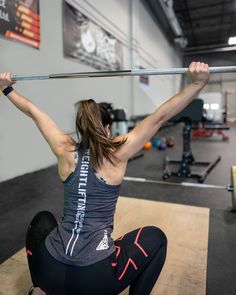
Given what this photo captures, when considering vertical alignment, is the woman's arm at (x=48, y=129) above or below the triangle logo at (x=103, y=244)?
above

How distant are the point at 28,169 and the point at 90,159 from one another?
2.26m

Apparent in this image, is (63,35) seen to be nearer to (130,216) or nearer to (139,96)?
(130,216)

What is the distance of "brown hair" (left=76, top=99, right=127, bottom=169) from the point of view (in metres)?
0.88

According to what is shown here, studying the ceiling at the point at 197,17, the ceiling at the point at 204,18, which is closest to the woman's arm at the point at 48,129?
the ceiling at the point at 204,18

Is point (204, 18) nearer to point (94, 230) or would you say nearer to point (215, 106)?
point (215, 106)

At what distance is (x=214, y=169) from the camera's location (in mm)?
3498

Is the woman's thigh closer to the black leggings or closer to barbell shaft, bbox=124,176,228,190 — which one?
the black leggings

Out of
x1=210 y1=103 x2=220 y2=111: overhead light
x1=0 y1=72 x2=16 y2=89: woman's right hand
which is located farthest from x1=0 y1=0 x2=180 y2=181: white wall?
x1=210 y1=103 x2=220 y2=111: overhead light

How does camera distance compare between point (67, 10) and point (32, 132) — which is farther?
point (67, 10)

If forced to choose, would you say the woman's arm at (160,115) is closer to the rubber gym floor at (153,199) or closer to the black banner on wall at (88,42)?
the rubber gym floor at (153,199)

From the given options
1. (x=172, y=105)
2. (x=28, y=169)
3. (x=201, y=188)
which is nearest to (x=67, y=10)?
(x=28, y=169)

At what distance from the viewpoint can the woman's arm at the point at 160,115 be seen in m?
0.93

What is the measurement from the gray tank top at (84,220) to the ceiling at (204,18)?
15.8ft

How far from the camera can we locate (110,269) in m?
0.79
